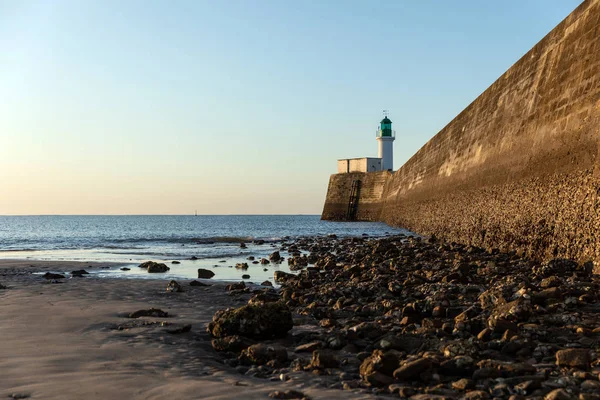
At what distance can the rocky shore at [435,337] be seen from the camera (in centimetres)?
362

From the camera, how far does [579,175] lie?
806 cm

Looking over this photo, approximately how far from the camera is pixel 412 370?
3783 mm

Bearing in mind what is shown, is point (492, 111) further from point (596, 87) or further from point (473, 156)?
point (596, 87)

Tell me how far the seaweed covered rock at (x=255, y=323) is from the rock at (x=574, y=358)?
2.48 meters

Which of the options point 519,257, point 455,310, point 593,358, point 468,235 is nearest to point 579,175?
point 519,257

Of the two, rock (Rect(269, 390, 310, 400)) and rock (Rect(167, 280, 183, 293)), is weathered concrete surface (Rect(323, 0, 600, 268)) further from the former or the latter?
rock (Rect(167, 280, 183, 293))

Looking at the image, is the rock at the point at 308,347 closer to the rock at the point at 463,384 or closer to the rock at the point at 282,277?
the rock at the point at 463,384

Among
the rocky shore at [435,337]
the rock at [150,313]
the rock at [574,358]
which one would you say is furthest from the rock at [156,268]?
the rock at [574,358]

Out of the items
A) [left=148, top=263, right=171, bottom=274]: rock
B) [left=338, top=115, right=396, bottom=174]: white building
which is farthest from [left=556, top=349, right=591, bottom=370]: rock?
[left=338, top=115, right=396, bottom=174]: white building

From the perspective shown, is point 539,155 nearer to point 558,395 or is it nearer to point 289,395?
point 558,395

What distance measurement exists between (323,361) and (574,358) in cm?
183

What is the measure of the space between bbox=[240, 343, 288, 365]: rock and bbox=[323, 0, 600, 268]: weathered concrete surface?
200 inches

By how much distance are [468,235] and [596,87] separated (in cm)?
703

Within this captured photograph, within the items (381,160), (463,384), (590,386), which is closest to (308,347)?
(463,384)
